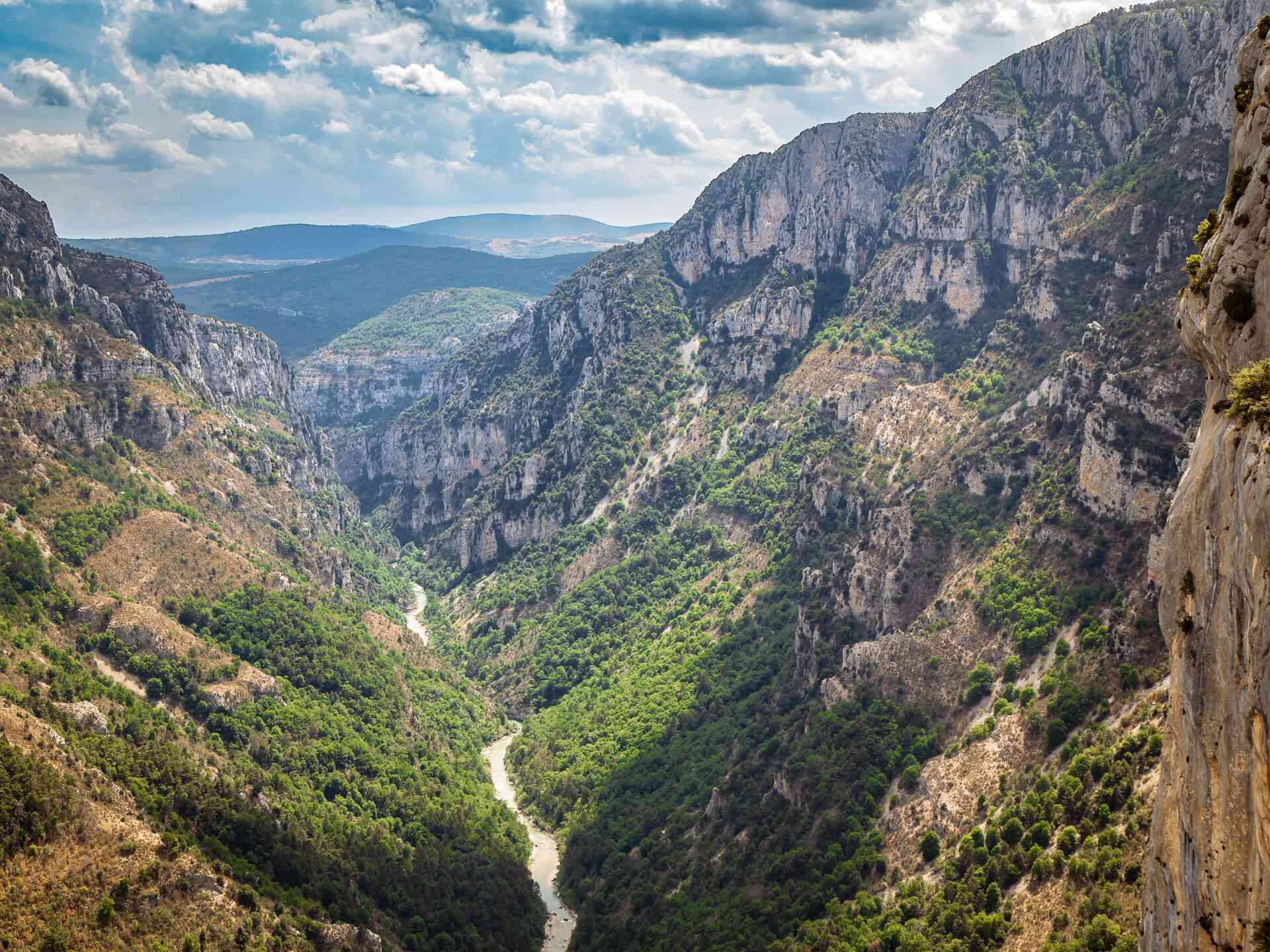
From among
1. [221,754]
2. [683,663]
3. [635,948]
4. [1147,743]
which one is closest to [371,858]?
[221,754]

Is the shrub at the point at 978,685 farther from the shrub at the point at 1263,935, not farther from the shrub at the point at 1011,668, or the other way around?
the shrub at the point at 1263,935

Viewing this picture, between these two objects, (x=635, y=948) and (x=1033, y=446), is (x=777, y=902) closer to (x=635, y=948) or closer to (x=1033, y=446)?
(x=635, y=948)

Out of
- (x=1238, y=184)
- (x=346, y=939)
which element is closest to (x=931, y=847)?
(x=346, y=939)

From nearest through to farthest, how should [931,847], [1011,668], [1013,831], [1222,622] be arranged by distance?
1. [1222,622]
2. [1013,831]
3. [931,847]
4. [1011,668]

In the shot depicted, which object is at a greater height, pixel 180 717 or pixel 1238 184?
pixel 1238 184

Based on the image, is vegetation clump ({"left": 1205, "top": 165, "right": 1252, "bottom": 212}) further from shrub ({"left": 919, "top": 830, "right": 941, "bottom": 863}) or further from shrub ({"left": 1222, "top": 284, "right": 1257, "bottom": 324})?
shrub ({"left": 919, "top": 830, "right": 941, "bottom": 863})

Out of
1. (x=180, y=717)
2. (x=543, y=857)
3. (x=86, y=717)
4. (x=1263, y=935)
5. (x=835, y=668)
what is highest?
(x=1263, y=935)

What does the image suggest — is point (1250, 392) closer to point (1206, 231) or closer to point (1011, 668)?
point (1206, 231)
